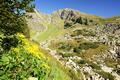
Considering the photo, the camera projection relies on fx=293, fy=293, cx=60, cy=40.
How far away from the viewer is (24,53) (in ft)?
32.0

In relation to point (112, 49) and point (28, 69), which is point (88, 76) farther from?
point (112, 49)

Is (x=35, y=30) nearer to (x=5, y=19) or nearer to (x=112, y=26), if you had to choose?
(x=112, y=26)

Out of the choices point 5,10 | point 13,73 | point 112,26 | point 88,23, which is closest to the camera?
point 13,73

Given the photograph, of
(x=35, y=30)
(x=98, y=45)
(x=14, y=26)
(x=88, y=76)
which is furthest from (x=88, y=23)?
(x=14, y=26)

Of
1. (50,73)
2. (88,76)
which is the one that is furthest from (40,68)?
(88,76)

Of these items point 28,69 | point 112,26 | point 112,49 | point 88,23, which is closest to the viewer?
point 28,69

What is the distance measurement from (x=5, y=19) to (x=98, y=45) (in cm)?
7276

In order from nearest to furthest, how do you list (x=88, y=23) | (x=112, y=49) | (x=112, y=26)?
1. (x=112, y=49)
2. (x=112, y=26)
3. (x=88, y=23)

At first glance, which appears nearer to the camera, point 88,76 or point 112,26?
point 88,76

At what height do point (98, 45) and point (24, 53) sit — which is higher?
→ point (24, 53)

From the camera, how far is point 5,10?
13539 mm

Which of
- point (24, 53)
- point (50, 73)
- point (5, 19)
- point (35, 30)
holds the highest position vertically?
point (5, 19)

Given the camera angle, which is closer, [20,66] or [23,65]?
[20,66]

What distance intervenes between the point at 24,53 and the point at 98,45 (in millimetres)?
76456
